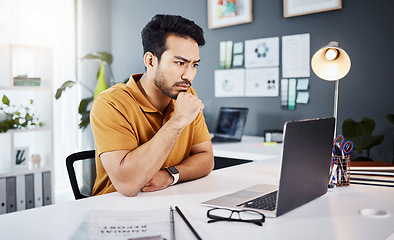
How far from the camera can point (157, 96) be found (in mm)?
1665

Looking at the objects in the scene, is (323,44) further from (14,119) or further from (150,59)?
(14,119)

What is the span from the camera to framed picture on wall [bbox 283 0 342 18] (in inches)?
108

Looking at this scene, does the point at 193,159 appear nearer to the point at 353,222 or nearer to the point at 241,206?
the point at 241,206

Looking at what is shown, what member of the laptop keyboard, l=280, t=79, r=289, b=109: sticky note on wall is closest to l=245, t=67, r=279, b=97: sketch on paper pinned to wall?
l=280, t=79, r=289, b=109: sticky note on wall

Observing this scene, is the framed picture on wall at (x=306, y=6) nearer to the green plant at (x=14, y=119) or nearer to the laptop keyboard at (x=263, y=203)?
the laptop keyboard at (x=263, y=203)

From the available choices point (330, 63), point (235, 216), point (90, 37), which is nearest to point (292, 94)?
point (330, 63)

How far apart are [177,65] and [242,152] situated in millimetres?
1036

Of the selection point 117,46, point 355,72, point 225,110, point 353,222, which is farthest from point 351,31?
point 117,46

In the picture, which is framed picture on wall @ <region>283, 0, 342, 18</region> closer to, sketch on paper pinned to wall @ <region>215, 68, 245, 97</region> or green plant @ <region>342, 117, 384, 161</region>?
sketch on paper pinned to wall @ <region>215, 68, 245, 97</region>

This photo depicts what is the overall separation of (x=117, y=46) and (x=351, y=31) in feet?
8.97

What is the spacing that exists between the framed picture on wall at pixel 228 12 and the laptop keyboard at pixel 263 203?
2330 millimetres

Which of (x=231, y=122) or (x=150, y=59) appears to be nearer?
(x=150, y=59)

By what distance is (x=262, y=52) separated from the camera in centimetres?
318

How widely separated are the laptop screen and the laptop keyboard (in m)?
1.79
